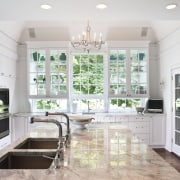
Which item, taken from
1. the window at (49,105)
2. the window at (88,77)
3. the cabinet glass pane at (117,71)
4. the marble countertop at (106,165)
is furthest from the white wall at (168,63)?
the marble countertop at (106,165)

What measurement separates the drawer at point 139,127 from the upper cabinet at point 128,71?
80 centimetres

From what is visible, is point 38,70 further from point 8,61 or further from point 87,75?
point 87,75

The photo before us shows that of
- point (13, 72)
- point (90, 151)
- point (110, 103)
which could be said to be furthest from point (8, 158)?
point (110, 103)

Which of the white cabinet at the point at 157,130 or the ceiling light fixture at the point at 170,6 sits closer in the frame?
the ceiling light fixture at the point at 170,6

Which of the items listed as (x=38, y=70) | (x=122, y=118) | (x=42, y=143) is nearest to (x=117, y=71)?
(x=122, y=118)

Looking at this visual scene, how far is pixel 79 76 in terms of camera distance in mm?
6559

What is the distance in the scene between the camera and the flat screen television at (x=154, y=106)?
20.4ft

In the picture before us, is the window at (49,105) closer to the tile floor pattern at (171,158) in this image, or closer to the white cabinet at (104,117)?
the white cabinet at (104,117)

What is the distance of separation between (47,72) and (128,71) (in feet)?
6.95

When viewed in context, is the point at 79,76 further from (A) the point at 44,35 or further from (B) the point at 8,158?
(B) the point at 8,158

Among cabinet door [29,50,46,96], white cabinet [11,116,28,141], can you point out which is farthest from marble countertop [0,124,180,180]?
cabinet door [29,50,46,96]

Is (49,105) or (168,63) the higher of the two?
(168,63)

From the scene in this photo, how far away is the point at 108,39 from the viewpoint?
6.43m

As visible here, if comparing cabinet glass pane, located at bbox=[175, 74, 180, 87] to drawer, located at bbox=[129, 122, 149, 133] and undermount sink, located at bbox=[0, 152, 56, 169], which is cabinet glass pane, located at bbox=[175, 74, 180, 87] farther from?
undermount sink, located at bbox=[0, 152, 56, 169]
